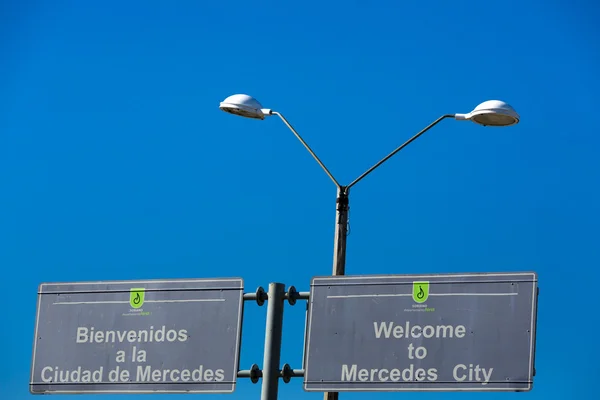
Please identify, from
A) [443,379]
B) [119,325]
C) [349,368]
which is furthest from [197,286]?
[443,379]

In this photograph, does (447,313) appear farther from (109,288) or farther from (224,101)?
(224,101)

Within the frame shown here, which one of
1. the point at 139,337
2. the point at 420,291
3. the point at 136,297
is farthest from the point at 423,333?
the point at 136,297

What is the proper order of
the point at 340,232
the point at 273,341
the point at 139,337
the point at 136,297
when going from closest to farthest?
1. the point at 273,341
2. the point at 139,337
3. the point at 136,297
4. the point at 340,232

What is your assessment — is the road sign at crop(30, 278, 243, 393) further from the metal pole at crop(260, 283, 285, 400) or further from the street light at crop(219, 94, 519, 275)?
the street light at crop(219, 94, 519, 275)

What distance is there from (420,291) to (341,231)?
3.40 m

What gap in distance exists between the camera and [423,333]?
13.6m

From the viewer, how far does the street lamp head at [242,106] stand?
17.2m

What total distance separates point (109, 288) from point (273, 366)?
6.87 ft

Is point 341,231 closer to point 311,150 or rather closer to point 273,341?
point 311,150

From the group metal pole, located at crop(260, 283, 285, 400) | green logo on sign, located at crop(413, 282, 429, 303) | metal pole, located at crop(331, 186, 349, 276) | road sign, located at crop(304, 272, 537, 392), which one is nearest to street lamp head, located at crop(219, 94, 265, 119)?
metal pole, located at crop(331, 186, 349, 276)

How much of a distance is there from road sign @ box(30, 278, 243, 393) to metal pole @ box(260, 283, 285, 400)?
1.04 feet

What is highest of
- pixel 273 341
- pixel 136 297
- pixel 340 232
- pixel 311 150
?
pixel 311 150

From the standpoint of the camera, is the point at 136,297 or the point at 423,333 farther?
the point at 136,297

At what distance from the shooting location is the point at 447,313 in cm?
1364
